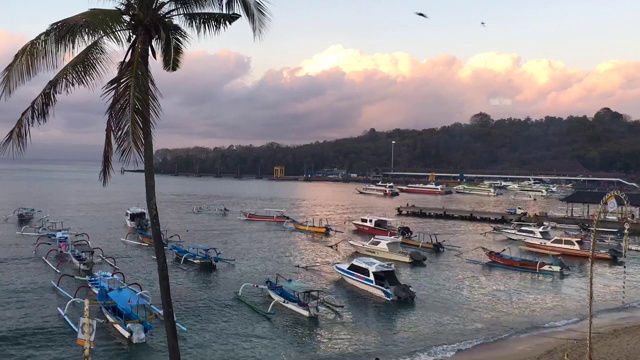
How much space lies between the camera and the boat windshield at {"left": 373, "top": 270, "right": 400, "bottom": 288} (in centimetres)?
3198

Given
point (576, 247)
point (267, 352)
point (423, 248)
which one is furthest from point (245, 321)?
point (576, 247)

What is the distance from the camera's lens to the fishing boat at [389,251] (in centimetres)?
4293

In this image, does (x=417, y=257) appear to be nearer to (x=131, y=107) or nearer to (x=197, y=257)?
(x=197, y=257)

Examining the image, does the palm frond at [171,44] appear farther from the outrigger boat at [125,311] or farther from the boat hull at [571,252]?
the boat hull at [571,252]

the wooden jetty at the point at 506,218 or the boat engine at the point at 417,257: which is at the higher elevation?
the wooden jetty at the point at 506,218

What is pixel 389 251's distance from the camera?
43.9 m

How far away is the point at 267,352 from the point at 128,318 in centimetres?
651

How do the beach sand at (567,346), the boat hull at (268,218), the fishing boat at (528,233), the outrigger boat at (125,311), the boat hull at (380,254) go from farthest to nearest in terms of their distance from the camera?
the boat hull at (268,218) → the fishing boat at (528,233) → the boat hull at (380,254) → the outrigger boat at (125,311) → the beach sand at (567,346)

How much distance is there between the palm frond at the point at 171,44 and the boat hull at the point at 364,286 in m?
24.1

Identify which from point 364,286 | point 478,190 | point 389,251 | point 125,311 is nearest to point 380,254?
point 389,251

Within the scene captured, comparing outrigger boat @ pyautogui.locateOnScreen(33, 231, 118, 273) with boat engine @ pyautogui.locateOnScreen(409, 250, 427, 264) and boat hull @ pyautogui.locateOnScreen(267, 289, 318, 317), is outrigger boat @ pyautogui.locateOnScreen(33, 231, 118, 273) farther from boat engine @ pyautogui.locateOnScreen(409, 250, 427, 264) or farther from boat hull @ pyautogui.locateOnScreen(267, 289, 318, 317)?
boat engine @ pyautogui.locateOnScreen(409, 250, 427, 264)

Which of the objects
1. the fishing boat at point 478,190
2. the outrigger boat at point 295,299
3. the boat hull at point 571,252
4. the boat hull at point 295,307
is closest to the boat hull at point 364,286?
the outrigger boat at point 295,299

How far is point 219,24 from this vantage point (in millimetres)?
8797

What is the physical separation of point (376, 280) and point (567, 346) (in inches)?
460
